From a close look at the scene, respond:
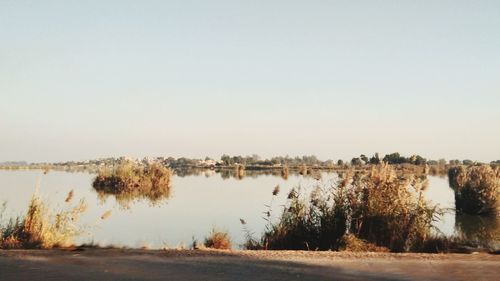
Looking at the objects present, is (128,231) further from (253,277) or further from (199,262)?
(253,277)

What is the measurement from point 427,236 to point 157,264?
5796 millimetres

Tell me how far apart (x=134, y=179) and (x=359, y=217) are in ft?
76.3

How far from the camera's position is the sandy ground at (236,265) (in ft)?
21.2

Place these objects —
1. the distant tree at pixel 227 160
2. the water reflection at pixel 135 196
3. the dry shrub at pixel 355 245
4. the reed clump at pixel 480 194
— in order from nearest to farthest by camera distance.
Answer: the dry shrub at pixel 355 245, the reed clump at pixel 480 194, the water reflection at pixel 135 196, the distant tree at pixel 227 160

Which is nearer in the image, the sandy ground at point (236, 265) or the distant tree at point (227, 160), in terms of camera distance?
the sandy ground at point (236, 265)

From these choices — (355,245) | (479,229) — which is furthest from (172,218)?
(479,229)

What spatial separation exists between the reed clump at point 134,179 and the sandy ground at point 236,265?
860 inches

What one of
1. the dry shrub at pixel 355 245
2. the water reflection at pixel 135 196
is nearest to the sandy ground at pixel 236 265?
the dry shrub at pixel 355 245

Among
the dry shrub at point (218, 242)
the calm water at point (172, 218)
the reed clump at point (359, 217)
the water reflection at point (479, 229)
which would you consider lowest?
the calm water at point (172, 218)

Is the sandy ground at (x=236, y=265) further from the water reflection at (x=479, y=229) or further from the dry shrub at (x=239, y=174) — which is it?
the dry shrub at (x=239, y=174)

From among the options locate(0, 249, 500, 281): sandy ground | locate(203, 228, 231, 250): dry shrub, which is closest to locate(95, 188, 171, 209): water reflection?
locate(203, 228, 231, 250): dry shrub

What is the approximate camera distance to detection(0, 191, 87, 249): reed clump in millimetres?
9242

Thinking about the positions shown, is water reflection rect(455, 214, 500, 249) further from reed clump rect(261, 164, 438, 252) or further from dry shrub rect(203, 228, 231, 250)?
dry shrub rect(203, 228, 231, 250)

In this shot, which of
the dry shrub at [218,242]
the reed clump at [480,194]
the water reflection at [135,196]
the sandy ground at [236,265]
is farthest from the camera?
the water reflection at [135,196]
